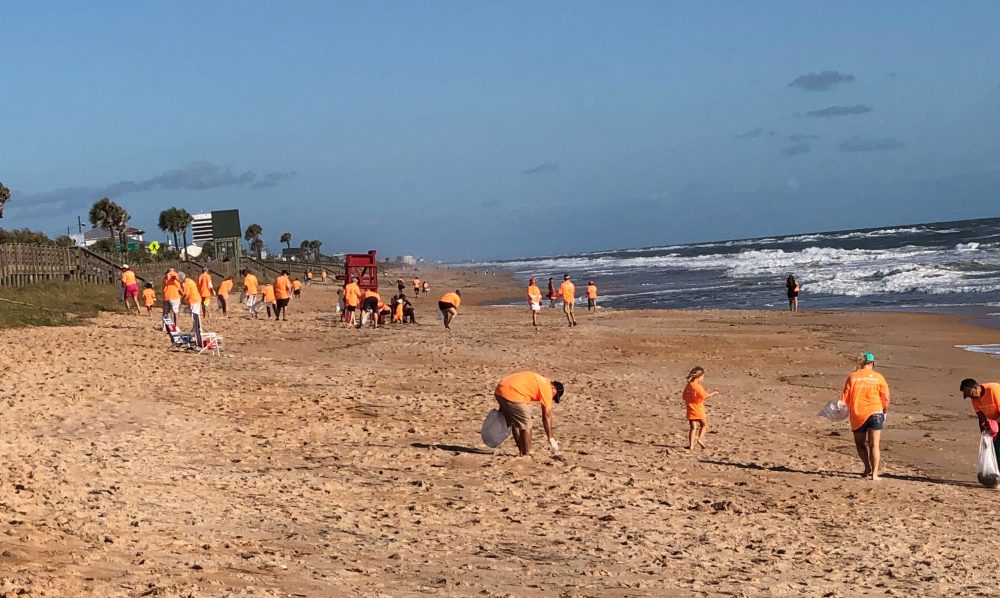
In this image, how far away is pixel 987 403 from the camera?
12.0 m

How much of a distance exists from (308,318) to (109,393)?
18.4 metres

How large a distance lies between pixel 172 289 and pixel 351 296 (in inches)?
268

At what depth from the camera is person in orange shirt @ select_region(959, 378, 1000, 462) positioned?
39.2 feet

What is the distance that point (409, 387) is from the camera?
17859 mm

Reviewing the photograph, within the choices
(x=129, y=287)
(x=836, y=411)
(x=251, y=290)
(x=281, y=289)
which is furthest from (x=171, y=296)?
(x=836, y=411)

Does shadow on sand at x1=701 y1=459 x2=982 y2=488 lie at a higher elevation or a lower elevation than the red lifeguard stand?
lower

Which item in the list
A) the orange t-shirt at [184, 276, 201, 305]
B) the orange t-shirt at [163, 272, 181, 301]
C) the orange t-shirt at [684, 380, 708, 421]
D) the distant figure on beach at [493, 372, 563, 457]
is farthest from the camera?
the orange t-shirt at [163, 272, 181, 301]

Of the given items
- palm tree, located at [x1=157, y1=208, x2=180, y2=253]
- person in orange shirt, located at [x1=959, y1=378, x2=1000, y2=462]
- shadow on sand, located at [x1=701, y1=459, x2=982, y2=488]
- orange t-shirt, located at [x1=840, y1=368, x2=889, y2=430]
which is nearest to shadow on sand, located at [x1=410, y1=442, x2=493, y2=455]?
shadow on sand, located at [x1=701, y1=459, x2=982, y2=488]

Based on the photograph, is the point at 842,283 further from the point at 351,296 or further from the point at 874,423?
the point at 874,423

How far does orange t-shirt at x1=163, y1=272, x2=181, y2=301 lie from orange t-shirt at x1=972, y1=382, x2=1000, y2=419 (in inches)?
664

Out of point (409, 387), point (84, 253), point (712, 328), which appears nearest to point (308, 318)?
point (84, 253)

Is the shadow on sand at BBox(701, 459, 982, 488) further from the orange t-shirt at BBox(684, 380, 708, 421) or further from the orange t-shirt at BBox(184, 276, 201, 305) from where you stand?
the orange t-shirt at BBox(184, 276, 201, 305)

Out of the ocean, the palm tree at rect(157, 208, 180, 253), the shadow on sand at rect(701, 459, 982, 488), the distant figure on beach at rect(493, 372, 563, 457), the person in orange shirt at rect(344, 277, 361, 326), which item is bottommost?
the shadow on sand at rect(701, 459, 982, 488)

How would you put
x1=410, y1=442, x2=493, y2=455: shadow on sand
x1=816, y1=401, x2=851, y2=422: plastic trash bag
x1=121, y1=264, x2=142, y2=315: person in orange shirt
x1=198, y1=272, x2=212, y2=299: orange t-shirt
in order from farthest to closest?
1. x1=121, y1=264, x2=142, y2=315: person in orange shirt
2. x1=198, y1=272, x2=212, y2=299: orange t-shirt
3. x1=410, y1=442, x2=493, y2=455: shadow on sand
4. x1=816, y1=401, x2=851, y2=422: plastic trash bag
